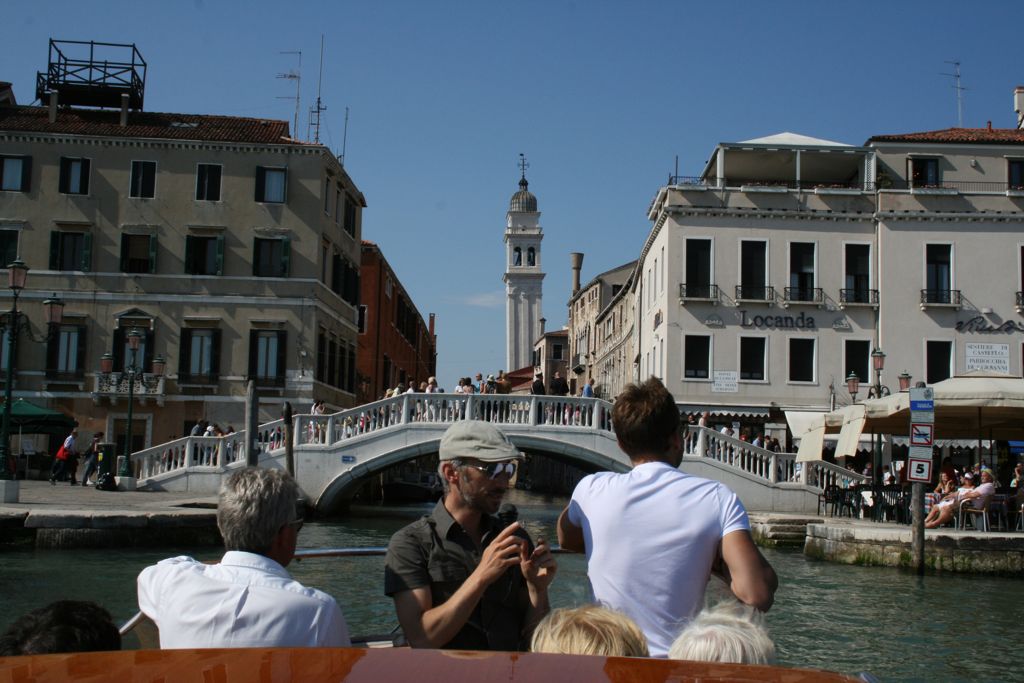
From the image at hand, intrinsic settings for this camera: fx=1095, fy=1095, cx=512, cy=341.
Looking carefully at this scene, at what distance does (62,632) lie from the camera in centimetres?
250

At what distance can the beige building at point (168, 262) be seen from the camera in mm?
28031

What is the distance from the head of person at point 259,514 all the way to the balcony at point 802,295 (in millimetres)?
25511

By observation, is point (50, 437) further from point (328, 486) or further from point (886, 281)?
point (886, 281)

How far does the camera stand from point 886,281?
89.8 ft

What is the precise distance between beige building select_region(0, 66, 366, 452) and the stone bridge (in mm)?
5235

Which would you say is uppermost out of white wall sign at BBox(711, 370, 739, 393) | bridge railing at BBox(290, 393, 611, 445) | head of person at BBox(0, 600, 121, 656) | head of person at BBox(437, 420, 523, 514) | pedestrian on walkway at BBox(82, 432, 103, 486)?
white wall sign at BBox(711, 370, 739, 393)

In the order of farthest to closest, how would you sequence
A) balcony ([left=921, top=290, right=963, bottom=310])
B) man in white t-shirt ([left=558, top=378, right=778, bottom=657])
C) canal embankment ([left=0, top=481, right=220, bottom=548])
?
balcony ([left=921, top=290, right=963, bottom=310]), canal embankment ([left=0, top=481, right=220, bottom=548]), man in white t-shirt ([left=558, top=378, right=778, bottom=657])

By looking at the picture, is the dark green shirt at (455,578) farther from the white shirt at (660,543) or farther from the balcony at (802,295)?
the balcony at (802,295)

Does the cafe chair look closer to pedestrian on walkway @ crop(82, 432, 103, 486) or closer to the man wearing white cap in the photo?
the man wearing white cap

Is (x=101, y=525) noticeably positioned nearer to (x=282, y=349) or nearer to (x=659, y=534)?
(x=659, y=534)

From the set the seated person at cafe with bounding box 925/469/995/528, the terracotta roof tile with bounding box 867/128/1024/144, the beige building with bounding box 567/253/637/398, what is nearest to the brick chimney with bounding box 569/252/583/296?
the beige building with bounding box 567/253/637/398

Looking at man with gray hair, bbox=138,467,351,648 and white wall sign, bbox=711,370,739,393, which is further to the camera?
white wall sign, bbox=711,370,739,393

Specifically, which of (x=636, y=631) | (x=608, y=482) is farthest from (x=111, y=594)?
(x=636, y=631)

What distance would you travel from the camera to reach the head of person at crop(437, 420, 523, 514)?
10.8 ft
